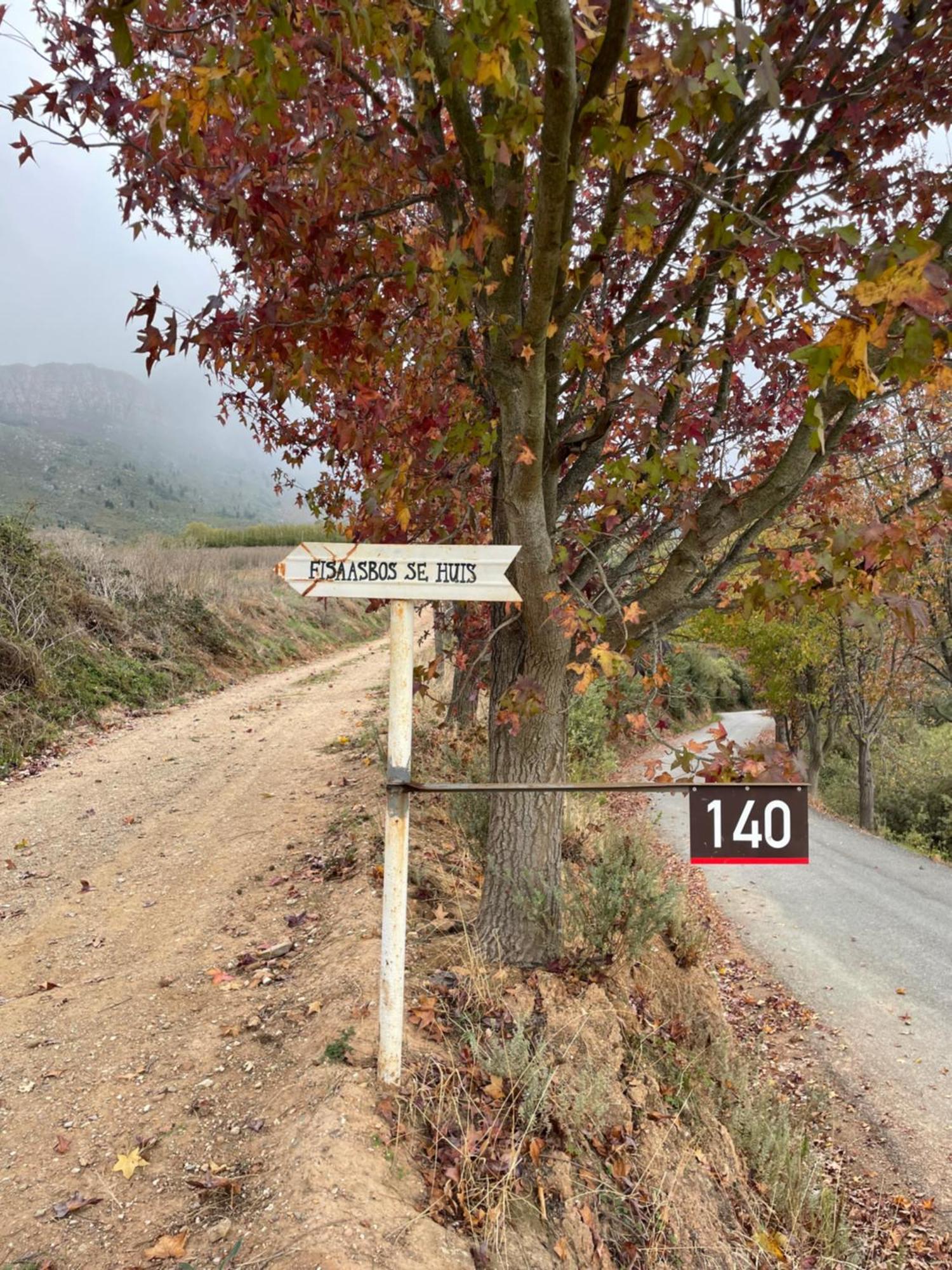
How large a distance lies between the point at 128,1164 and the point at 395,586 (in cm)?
231

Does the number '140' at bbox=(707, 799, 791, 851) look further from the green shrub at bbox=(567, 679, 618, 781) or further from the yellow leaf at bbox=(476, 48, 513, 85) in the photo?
the green shrub at bbox=(567, 679, 618, 781)

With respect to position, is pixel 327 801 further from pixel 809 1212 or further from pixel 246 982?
pixel 809 1212

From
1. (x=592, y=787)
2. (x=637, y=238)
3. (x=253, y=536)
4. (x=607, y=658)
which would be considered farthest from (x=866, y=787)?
(x=253, y=536)

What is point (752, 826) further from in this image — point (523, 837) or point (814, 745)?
A: point (814, 745)

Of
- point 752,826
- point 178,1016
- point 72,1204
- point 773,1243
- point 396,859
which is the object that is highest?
point 752,826

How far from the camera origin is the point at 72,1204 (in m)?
2.44

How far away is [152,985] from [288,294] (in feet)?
11.5

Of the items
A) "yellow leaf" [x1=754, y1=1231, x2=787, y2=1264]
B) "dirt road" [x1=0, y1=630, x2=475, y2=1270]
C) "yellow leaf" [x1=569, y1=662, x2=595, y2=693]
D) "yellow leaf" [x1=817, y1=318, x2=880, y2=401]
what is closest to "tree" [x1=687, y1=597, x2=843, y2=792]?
"dirt road" [x1=0, y1=630, x2=475, y2=1270]

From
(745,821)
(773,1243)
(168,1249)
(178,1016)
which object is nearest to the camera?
(168,1249)

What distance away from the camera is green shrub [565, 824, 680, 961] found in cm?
422

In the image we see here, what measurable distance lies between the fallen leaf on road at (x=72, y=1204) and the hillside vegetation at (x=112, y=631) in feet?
21.6

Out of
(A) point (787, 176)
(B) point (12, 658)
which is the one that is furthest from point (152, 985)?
(B) point (12, 658)

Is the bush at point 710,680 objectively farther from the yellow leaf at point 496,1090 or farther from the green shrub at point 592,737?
the yellow leaf at point 496,1090

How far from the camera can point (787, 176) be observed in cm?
319
